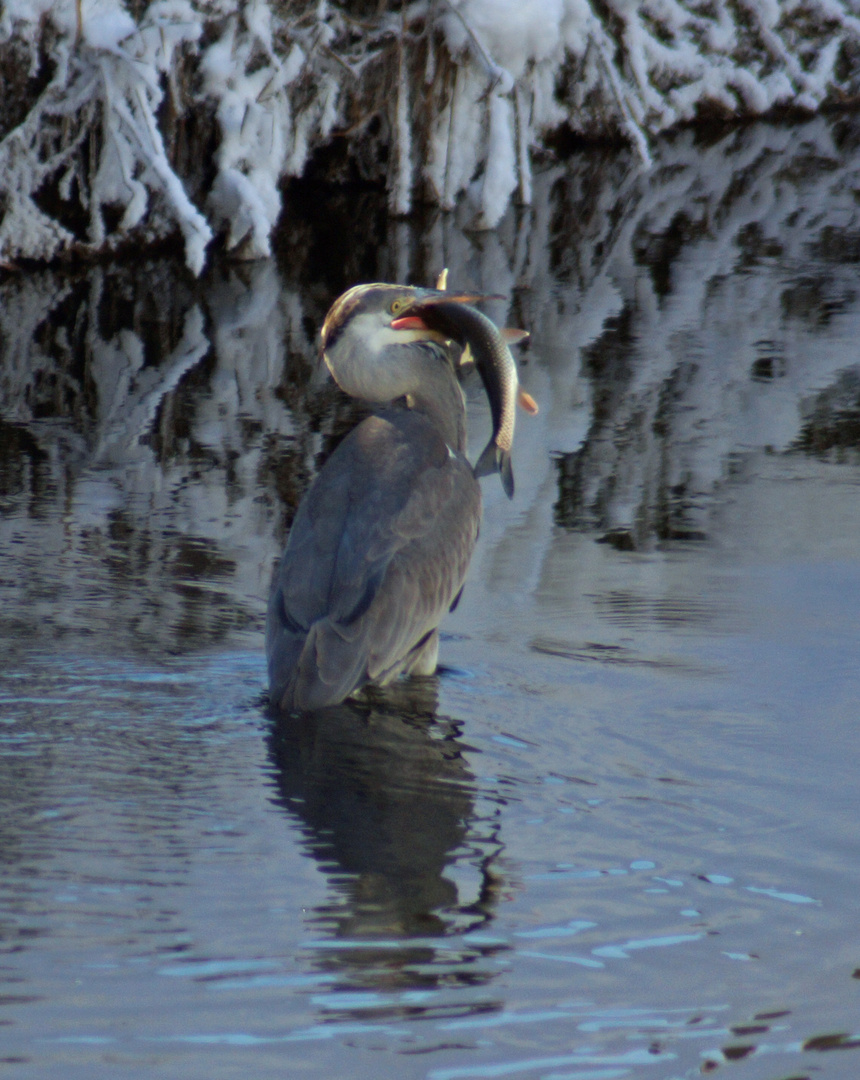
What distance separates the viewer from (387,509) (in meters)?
3.42

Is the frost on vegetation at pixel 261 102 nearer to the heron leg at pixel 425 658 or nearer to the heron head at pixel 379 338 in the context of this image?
the heron head at pixel 379 338

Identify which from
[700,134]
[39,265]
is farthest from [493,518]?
[700,134]

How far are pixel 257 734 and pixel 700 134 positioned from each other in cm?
1423

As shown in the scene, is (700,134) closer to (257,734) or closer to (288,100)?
(288,100)

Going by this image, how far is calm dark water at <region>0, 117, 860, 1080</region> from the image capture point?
2166 millimetres

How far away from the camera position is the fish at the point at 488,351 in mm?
3715

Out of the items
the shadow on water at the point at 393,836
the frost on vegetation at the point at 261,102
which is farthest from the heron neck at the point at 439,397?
the frost on vegetation at the point at 261,102

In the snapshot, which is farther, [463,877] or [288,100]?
[288,100]

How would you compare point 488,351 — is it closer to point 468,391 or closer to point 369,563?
point 369,563

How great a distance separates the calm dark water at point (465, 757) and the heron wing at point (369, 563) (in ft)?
0.57

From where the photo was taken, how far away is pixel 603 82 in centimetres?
1234

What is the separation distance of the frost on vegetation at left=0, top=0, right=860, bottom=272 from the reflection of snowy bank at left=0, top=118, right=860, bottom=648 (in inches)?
16.5

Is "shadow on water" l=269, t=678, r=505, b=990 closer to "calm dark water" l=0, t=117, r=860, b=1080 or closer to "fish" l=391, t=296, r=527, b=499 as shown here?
"calm dark water" l=0, t=117, r=860, b=1080

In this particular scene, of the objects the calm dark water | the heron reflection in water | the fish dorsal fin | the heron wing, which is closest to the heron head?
the heron reflection in water
